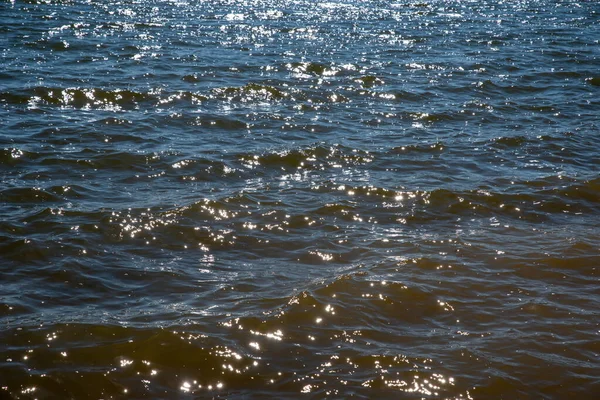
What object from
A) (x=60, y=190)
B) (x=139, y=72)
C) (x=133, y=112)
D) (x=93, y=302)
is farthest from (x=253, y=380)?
(x=139, y=72)

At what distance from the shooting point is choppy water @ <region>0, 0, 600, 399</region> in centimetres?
732

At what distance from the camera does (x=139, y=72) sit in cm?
1838

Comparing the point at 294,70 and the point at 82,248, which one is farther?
the point at 294,70

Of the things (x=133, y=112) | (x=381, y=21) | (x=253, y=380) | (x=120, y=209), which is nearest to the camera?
(x=253, y=380)

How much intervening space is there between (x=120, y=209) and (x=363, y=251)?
12.9 ft

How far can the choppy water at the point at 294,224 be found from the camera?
7320 mm

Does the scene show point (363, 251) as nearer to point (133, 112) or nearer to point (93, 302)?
point (93, 302)

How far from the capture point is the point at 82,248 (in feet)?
31.1

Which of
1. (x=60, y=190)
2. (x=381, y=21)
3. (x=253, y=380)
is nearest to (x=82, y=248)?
(x=60, y=190)

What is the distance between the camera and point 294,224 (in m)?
10.6

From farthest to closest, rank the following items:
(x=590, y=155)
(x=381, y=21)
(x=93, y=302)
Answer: (x=381, y=21)
(x=590, y=155)
(x=93, y=302)

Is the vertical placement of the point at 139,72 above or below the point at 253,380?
above

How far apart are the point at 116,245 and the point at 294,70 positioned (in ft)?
36.1

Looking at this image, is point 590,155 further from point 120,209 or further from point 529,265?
point 120,209
